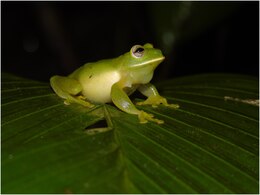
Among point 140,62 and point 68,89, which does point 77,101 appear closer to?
point 68,89

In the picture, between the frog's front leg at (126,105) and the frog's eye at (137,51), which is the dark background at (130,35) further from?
the frog's front leg at (126,105)

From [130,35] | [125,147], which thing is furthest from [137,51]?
[130,35]

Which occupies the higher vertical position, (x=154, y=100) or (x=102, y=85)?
(x=102, y=85)

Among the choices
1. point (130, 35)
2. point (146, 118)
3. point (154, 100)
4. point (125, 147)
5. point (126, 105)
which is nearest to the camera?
point (125, 147)

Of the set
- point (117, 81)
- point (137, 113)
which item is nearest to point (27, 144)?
point (137, 113)

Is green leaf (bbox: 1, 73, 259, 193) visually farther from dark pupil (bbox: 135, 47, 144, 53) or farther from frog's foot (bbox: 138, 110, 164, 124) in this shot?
dark pupil (bbox: 135, 47, 144, 53)

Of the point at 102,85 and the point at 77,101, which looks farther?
the point at 102,85

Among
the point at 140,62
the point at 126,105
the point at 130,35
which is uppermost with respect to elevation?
the point at 140,62

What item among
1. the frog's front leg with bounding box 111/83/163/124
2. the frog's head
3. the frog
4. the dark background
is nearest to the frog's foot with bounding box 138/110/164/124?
the frog's front leg with bounding box 111/83/163/124

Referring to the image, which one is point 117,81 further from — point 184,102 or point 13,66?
point 13,66

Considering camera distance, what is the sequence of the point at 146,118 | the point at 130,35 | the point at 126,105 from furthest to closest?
the point at 130,35
the point at 126,105
the point at 146,118
